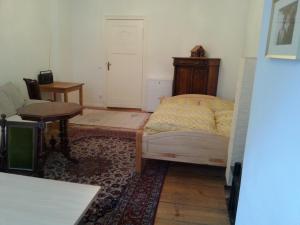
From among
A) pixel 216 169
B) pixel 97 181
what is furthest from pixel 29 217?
pixel 216 169

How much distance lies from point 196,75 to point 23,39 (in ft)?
10.9

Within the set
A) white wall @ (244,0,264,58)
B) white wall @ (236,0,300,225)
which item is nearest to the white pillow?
white wall @ (236,0,300,225)

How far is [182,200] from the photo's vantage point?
2434 mm

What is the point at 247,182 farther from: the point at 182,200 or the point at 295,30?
the point at 182,200

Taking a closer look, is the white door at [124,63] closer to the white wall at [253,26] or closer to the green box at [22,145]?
the white wall at [253,26]

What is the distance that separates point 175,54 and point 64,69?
2.55 meters

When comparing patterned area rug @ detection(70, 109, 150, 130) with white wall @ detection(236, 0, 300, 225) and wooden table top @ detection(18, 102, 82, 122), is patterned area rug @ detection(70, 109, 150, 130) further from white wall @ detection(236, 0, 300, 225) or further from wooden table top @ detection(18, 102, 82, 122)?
white wall @ detection(236, 0, 300, 225)

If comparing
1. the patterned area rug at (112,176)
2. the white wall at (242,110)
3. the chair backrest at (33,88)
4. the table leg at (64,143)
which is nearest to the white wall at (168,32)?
the chair backrest at (33,88)

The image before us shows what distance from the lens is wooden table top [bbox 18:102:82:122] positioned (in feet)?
9.01

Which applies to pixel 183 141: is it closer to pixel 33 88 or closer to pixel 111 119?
pixel 111 119

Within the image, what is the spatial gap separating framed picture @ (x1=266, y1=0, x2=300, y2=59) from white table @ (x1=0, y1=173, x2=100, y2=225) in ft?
3.44

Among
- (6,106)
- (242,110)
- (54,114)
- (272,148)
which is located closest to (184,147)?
(242,110)

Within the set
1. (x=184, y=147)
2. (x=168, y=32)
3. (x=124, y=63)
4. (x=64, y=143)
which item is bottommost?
(x=64, y=143)

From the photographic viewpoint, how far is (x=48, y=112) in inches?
113
